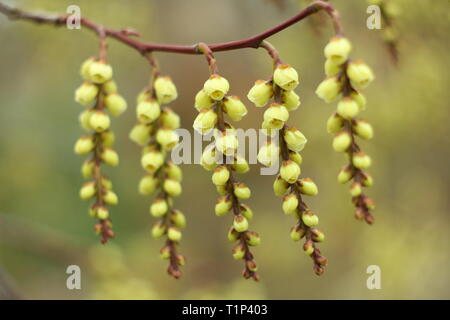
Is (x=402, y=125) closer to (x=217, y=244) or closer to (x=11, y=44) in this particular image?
(x=217, y=244)

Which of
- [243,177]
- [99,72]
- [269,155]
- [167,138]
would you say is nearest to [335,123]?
[269,155]

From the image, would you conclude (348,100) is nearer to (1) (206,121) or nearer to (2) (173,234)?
(1) (206,121)

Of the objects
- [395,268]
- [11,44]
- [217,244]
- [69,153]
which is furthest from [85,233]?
[395,268]

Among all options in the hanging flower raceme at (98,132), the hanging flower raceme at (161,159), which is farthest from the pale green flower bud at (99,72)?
the hanging flower raceme at (161,159)

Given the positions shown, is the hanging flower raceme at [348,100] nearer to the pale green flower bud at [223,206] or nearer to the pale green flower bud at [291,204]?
the pale green flower bud at [291,204]

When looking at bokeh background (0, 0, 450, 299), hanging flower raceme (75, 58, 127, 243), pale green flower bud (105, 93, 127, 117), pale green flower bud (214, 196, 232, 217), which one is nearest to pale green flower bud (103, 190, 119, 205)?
hanging flower raceme (75, 58, 127, 243)

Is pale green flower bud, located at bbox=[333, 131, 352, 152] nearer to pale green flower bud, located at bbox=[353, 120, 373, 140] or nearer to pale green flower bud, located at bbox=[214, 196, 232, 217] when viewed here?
pale green flower bud, located at bbox=[353, 120, 373, 140]
